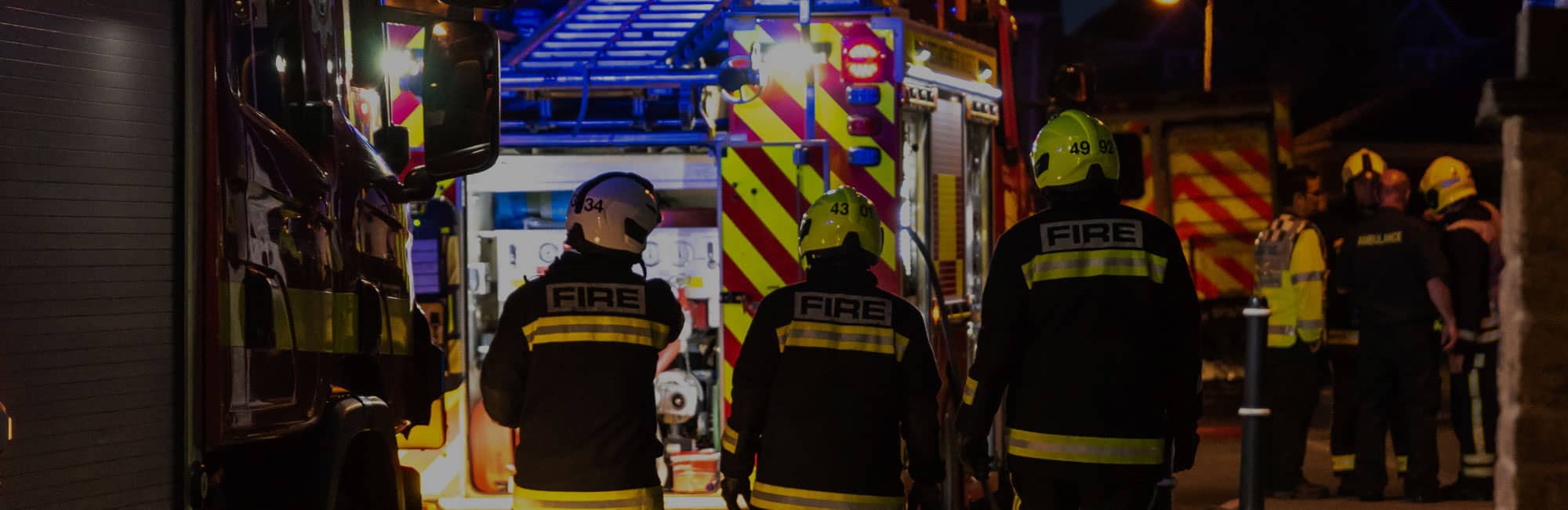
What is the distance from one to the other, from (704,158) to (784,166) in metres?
0.55

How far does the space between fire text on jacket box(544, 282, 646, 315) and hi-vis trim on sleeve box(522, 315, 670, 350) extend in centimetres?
2

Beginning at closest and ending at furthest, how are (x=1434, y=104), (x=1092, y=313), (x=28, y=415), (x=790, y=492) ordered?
1. (x=28, y=415)
2. (x=1092, y=313)
3. (x=790, y=492)
4. (x=1434, y=104)

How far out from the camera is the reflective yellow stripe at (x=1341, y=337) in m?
12.6

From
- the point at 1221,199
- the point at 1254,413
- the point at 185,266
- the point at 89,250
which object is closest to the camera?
the point at 89,250

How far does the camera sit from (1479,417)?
30.1 ft

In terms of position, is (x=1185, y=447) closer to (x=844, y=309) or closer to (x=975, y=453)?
(x=975, y=453)

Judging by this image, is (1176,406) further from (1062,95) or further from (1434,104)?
(1434,104)

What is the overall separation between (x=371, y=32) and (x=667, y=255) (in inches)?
157

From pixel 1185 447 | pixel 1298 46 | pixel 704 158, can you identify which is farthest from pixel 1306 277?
pixel 1298 46

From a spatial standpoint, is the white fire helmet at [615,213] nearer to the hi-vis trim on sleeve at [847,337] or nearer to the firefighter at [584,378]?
the firefighter at [584,378]

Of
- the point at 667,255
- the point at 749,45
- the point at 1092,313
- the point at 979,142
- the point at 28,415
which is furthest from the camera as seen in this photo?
the point at 979,142

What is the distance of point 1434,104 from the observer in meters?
28.8

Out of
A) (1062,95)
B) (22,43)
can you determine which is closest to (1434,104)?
(1062,95)

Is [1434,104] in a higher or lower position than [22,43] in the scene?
higher
